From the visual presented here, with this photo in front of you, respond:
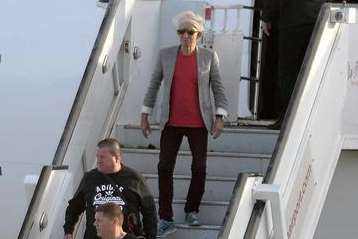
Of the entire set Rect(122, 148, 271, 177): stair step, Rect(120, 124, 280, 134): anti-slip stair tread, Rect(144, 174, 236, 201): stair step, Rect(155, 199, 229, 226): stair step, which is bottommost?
Rect(155, 199, 229, 226): stair step

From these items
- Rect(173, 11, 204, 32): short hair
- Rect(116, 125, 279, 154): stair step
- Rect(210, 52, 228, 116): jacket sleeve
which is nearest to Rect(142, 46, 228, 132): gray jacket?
Rect(210, 52, 228, 116): jacket sleeve

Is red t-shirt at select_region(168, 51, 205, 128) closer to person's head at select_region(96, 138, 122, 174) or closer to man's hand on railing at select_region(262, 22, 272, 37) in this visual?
person's head at select_region(96, 138, 122, 174)

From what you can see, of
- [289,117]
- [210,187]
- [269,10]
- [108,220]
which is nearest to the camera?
[108,220]

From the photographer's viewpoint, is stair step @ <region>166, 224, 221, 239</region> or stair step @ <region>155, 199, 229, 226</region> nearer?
stair step @ <region>166, 224, 221, 239</region>

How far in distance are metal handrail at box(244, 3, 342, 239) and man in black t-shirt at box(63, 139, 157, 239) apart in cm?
52

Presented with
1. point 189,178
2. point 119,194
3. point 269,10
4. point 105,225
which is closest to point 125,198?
point 119,194

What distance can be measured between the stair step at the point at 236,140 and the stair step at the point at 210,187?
36 centimetres

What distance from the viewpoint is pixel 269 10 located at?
6.71m

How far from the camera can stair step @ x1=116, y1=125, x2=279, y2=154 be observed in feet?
21.3

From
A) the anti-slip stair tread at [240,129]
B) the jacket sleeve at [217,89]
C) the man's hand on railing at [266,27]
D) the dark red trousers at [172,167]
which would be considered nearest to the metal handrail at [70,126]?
the anti-slip stair tread at [240,129]

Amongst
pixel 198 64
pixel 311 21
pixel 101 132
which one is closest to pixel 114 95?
pixel 101 132

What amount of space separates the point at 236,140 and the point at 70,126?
1283mm

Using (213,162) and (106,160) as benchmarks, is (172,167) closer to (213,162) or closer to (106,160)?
(213,162)

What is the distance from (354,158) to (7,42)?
292 centimetres
